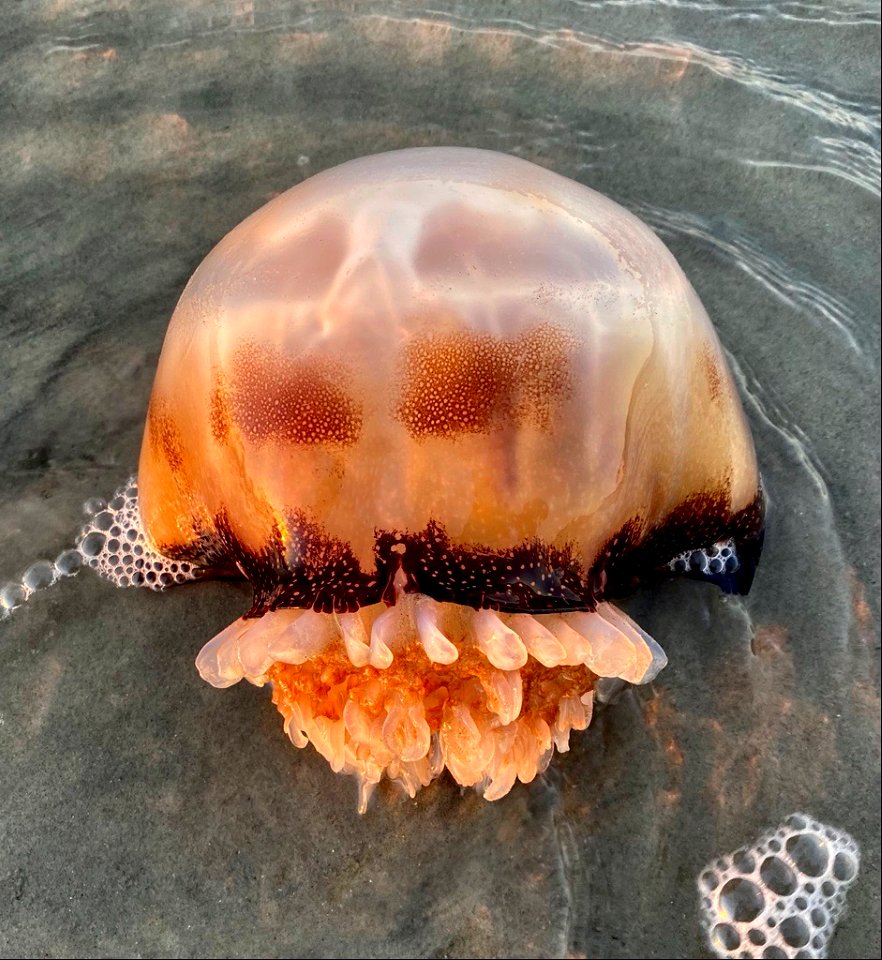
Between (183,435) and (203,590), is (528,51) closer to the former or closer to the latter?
(183,435)

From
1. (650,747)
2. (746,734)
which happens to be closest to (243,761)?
(650,747)

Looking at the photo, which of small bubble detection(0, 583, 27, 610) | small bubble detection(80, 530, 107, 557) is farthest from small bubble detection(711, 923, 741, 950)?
small bubble detection(0, 583, 27, 610)

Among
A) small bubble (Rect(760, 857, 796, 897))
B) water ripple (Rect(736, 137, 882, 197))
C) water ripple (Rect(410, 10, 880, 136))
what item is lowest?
small bubble (Rect(760, 857, 796, 897))

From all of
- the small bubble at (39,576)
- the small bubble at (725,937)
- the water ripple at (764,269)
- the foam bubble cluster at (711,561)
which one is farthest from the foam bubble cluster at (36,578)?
the small bubble at (725,937)

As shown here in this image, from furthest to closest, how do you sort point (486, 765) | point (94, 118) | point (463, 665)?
point (94, 118) < point (486, 765) < point (463, 665)

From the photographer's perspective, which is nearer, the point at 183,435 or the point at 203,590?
the point at 183,435

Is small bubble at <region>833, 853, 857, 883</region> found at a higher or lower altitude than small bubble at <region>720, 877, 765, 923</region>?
higher

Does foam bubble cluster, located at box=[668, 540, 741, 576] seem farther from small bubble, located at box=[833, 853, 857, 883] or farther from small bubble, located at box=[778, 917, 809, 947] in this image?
small bubble, located at box=[778, 917, 809, 947]
